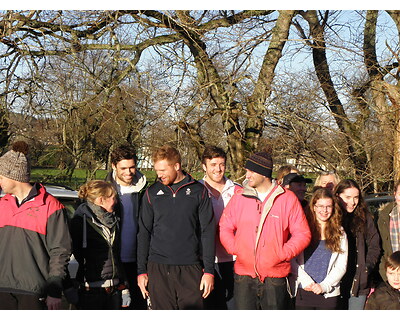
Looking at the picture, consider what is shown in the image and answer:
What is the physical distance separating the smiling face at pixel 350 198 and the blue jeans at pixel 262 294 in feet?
3.30

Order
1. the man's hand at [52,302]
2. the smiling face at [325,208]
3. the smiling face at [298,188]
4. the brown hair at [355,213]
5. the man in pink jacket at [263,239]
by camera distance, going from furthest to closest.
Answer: the smiling face at [298,188], the brown hair at [355,213], the smiling face at [325,208], the man in pink jacket at [263,239], the man's hand at [52,302]

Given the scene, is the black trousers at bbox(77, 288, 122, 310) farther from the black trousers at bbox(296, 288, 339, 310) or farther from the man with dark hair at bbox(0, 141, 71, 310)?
the black trousers at bbox(296, 288, 339, 310)

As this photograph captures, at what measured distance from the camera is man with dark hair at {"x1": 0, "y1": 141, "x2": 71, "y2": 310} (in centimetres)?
364

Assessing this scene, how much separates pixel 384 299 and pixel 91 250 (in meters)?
2.32

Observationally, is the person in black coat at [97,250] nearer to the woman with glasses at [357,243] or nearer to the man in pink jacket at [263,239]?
the man in pink jacket at [263,239]

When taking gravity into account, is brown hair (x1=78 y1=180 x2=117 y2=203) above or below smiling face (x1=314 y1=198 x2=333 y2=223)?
above

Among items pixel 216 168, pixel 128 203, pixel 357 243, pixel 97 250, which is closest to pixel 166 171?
pixel 128 203

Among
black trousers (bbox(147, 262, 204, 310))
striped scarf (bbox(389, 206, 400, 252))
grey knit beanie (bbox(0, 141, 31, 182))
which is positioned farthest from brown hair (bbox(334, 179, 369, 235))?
grey knit beanie (bbox(0, 141, 31, 182))

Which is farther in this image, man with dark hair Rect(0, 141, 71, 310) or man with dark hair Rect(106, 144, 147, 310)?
man with dark hair Rect(106, 144, 147, 310)

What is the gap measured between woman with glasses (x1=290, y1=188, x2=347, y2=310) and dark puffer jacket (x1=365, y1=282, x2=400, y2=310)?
30 centimetres

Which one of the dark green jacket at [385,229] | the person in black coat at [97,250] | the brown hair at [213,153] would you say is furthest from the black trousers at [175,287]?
the dark green jacket at [385,229]

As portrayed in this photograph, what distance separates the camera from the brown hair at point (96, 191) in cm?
417

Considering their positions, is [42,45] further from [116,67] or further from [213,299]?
[213,299]

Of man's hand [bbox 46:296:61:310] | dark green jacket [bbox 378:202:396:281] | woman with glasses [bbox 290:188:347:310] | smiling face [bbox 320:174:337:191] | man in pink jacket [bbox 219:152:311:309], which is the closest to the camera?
man's hand [bbox 46:296:61:310]
